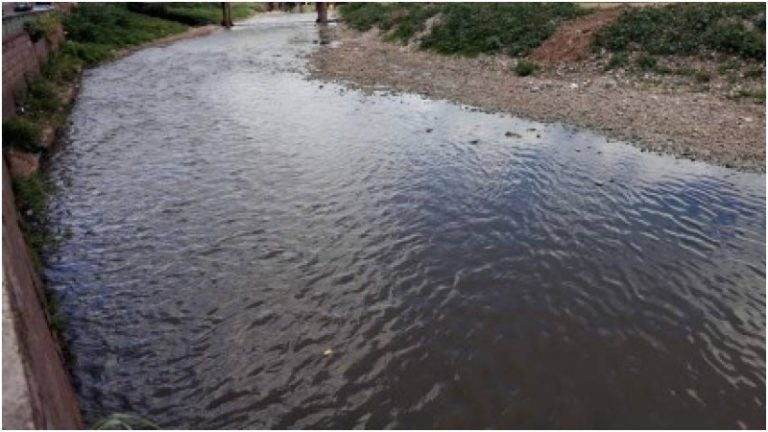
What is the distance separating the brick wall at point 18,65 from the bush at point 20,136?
80 cm

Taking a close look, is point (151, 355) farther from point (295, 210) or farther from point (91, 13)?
point (91, 13)

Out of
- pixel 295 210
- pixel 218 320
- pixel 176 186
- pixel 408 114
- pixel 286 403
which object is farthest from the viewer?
pixel 408 114

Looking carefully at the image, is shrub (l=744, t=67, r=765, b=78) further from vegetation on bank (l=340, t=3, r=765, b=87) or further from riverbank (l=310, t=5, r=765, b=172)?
riverbank (l=310, t=5, r=765, b=172)

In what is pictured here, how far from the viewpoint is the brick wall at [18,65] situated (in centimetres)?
1658

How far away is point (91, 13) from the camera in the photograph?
43.1 m

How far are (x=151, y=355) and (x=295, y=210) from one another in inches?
199

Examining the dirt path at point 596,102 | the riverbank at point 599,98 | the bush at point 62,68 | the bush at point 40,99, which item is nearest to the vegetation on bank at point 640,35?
the riverbank at point 599,98

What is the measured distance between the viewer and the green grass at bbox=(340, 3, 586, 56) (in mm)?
29297

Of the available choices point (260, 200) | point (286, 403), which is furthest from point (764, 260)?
point (260, 200)

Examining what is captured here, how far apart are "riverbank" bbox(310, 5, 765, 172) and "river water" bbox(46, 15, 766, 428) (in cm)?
131

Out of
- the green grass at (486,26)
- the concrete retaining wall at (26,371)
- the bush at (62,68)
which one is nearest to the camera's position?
the concrete retaining wall at (26,371)

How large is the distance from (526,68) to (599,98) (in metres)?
5.29

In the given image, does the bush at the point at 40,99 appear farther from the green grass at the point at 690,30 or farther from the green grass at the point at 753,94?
the green grass at the point at 753,94

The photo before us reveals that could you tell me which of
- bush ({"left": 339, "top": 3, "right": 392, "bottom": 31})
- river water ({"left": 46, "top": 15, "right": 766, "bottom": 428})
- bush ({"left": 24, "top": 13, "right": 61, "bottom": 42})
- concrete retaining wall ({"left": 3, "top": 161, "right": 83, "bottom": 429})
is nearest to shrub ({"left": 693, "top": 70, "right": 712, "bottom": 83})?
river water ({"left": 46, "top": 15, "right": 766, "bottom": 428})
